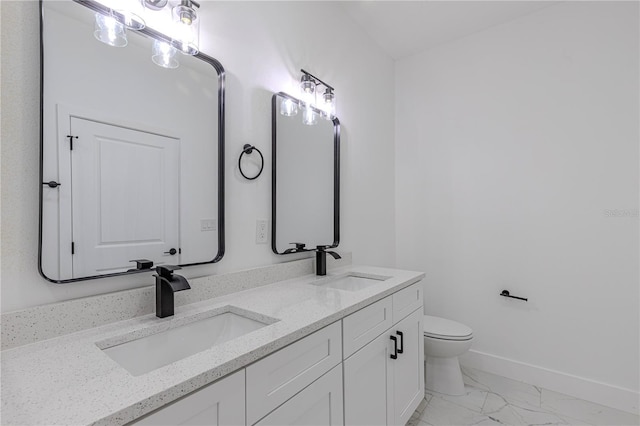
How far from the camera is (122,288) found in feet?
3.50

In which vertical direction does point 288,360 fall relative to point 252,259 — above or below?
below

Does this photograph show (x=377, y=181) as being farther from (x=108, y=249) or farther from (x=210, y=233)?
(x=108, y=249)

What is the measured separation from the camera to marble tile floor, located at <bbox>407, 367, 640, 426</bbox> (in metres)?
1.83

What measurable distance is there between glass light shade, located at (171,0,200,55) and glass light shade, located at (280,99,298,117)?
0.53m

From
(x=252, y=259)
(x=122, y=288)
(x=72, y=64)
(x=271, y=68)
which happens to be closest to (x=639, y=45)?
(x=271, y=68)

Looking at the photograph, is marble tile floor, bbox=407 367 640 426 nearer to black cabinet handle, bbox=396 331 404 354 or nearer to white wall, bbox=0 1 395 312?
black cabinet handle, bbox=396 331 404 354

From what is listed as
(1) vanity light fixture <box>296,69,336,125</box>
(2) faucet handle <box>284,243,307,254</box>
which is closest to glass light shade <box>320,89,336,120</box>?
(1) vanity light fixture <box>296,69,336,125</box>

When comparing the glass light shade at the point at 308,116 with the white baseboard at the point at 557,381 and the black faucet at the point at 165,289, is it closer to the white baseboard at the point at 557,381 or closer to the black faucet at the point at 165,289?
the black faucet at the point at 165,289

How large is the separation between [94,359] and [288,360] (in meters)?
0.49

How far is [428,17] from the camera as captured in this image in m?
2.29

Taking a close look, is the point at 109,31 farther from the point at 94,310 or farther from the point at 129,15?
the point at 94,310

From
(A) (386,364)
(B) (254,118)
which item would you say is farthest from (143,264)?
(A) (386,364)

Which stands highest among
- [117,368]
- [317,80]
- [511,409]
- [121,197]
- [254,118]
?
[317,80]

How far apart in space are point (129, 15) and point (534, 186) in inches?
99.5
